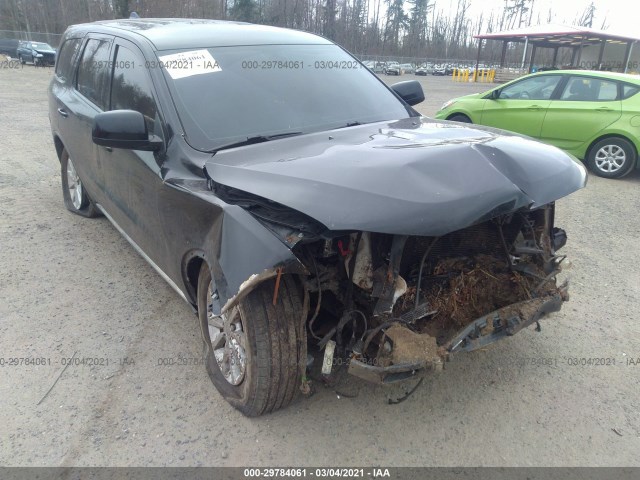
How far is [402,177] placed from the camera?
212 centimetres

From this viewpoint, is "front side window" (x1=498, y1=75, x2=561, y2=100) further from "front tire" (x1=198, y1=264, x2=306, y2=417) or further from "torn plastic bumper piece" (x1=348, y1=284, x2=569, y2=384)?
"front tire" (x1=198, y1=264, x2=306, y2=417)

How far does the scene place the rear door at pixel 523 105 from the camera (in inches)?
316

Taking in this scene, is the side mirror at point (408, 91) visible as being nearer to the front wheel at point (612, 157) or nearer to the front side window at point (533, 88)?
the front wheel at point (612, 157)

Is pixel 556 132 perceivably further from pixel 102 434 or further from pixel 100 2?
pixel 100 2

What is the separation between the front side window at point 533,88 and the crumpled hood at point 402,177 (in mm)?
6078

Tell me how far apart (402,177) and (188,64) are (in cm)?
179

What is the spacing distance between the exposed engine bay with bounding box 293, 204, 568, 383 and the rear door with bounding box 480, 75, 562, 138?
5.82 m

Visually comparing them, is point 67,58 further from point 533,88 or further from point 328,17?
point 328,17

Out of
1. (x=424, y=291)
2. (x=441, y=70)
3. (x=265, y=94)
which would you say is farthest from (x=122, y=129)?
(x=441, y=70)

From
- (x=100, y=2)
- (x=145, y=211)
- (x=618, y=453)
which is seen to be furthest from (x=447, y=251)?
(x=100, y=2)

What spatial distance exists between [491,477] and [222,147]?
2174 millimetres

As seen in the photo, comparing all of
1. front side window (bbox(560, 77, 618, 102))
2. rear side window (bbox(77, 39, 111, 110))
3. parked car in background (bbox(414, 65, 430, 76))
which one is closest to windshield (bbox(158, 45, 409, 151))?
rear side window (bbox(77, 39, 111, 110))

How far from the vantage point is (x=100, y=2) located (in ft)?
160

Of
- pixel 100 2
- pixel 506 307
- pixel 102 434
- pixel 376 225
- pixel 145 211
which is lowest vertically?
pixel 102 434
